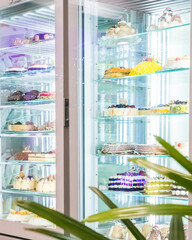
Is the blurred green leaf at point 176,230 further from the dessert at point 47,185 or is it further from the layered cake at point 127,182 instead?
the dessert at point 47,185

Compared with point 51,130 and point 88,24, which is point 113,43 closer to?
point 88,24

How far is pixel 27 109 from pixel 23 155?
0.37 metres

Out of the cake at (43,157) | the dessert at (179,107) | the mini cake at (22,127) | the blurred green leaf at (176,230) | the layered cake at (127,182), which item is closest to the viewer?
the blurred green leaf at (176,230)

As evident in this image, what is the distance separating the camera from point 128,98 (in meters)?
3.29

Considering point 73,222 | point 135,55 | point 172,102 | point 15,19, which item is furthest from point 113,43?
point 73,222

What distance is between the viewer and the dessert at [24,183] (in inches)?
143

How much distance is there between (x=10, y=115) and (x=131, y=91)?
112cm

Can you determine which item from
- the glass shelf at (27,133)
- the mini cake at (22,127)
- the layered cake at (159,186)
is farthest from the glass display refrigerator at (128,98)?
the mini cake at (22,127)

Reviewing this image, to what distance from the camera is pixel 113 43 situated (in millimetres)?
3279

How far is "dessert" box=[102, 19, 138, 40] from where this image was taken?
3197 millimetres

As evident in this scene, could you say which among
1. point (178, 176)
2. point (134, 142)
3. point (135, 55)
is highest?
point (135, 55)

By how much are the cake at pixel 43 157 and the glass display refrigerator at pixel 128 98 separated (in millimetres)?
268

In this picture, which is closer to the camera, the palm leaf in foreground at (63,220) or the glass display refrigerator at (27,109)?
the palm leaf in foreground at (63,220)

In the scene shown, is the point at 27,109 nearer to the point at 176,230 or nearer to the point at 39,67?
the point at 39,67
